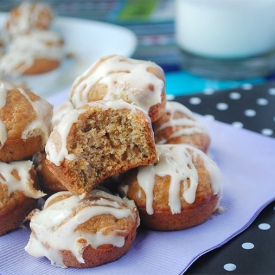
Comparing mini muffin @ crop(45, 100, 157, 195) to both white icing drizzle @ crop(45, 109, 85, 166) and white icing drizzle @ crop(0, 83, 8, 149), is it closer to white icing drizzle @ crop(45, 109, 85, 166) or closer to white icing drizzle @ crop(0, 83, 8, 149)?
white icing drizzle @ crop(45, 109, 85, 166)

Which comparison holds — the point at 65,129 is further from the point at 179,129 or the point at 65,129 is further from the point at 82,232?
the point at 179,129

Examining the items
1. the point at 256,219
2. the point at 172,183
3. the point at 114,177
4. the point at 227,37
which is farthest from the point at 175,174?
the point at 227,37

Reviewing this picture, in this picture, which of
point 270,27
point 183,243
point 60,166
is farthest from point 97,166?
point 270,27

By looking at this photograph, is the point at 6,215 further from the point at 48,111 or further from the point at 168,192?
the point at 168,192

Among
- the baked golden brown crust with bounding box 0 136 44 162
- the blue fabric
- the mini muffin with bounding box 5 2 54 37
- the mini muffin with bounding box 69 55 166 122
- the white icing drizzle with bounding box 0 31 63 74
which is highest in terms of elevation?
the mini muffin with bounding box 69 55 166 122

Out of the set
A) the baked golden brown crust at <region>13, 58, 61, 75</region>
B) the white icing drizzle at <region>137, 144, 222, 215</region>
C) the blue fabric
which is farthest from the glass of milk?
the white icing drizzle at <region>137, 144, 222, 215</region>

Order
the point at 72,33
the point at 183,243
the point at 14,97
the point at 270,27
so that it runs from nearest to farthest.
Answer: the point at 183,243 < the point at 14,97 < the point at 270,27 < the point at 72,33
